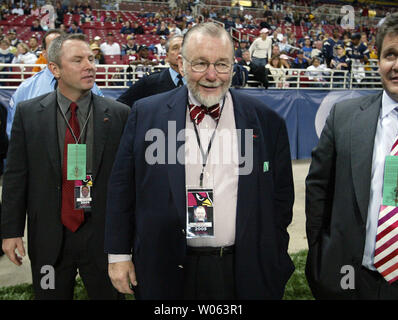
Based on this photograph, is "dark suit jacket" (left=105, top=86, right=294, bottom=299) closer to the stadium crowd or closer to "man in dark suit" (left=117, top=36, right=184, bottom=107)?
"man in dark suit" (left=117, top=36, right=184, bottom=107)

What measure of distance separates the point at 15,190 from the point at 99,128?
556 millimetres

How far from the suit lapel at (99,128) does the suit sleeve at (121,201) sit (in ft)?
1.50

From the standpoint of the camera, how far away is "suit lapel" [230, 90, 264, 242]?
1.74 m

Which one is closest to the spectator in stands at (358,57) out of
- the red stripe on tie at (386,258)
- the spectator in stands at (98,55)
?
the spectator in stands at (98,55)

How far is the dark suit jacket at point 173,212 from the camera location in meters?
1.74

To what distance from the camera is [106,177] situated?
227 centimetres

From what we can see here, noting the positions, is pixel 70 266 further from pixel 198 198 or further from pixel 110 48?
pixel 110 48

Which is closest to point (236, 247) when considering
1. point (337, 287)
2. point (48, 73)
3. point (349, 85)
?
point (337, 287)

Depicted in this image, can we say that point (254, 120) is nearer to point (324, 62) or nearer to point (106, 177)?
point (106, 177)

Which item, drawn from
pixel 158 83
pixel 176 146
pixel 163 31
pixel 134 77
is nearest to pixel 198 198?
pixel 176 146

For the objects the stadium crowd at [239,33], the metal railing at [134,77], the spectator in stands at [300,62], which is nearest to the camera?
the metal railing at [134,77]

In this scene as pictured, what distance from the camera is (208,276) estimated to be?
5.82ft

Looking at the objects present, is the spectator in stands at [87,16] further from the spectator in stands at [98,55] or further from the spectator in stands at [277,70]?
the spectator in stands at [277,70]

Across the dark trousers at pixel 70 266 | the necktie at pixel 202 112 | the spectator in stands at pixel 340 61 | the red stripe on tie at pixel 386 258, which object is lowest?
the dark trousers at pixel 70 266
